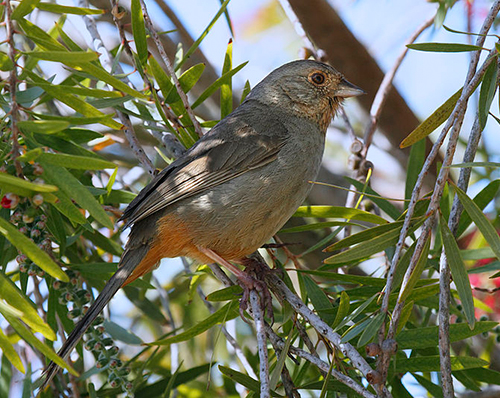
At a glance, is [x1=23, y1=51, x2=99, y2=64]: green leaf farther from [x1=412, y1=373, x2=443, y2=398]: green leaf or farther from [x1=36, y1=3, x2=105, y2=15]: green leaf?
[x1=412, y1=373, x2=443, y2=398]: green leaf

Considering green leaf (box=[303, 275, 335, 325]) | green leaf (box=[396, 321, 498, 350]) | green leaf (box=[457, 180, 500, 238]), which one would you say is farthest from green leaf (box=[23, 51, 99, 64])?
green leaf (box=[457, 180, 500, 238])

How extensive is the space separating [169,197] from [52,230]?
63cm

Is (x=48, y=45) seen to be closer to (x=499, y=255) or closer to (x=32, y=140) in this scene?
(x=32, y=140)

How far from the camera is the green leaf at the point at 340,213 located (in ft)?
10.4

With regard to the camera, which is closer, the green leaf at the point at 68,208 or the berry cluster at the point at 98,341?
the green leaf at the point at 68,208

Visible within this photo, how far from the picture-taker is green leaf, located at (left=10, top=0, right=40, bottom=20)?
2400mm

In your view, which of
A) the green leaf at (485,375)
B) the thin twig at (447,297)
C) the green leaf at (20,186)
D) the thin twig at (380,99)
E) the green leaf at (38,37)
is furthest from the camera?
the thin twig at (380,99)

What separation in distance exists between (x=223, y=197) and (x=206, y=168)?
19cm

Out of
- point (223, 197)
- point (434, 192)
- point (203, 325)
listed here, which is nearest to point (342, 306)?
point (434, 192)

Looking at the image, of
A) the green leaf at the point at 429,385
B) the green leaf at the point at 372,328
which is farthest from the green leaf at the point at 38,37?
the green leaf at the point at 429,385

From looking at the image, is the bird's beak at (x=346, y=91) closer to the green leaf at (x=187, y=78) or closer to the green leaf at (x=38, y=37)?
the green leaf at (x=187, y=78)

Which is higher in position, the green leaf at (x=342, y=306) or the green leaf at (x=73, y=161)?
the green leaf at (x=73, y=161)

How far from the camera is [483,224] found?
7.59ft

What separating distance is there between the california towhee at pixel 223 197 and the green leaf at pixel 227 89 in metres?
0.23
